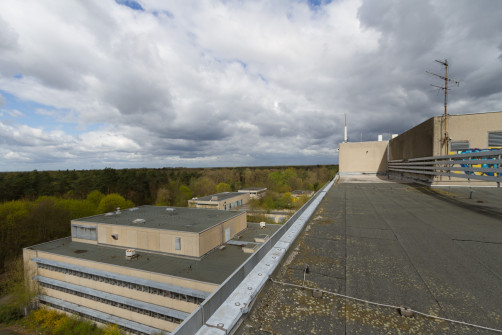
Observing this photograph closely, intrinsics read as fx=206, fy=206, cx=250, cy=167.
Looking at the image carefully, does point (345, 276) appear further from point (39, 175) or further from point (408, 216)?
point (39, 175)

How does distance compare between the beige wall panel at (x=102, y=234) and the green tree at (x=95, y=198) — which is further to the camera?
the green tree at (x=95, y=198)

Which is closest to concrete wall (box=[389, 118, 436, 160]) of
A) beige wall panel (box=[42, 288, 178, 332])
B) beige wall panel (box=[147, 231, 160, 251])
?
beige wall panel (box=[42, 288, 178, 332])

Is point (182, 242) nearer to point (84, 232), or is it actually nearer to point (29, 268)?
point (84, 232)

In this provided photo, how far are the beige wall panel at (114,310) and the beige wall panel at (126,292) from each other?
126 centimetres

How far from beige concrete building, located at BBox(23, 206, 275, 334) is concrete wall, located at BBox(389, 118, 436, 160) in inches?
595

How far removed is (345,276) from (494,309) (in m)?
1.17

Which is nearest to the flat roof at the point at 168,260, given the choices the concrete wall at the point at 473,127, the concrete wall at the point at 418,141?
the concrete wall at the point at 418,141

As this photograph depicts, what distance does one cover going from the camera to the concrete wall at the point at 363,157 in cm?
2716

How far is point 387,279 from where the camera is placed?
2.29 m

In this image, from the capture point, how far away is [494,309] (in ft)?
5.79

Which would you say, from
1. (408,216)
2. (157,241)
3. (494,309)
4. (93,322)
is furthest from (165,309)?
(494,309)

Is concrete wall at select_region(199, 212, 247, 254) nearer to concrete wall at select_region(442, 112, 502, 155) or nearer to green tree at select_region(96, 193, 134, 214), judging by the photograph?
concrete wall at select_region(442, 112, 502, 155)

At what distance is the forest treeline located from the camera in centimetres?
2698

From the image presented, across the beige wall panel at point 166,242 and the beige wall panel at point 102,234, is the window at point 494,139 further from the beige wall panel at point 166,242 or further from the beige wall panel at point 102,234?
the beige wall panel at point 102,234
